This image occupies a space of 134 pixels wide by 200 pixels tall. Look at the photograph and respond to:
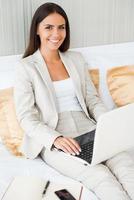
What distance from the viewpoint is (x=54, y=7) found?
1634 mm

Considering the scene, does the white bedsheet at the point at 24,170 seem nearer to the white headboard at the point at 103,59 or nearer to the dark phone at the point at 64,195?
the dark phone at the point at 64,195

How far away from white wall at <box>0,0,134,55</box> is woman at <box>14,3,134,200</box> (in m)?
0.15

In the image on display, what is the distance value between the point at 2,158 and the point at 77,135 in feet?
1.15

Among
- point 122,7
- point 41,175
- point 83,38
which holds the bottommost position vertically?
point 41,175

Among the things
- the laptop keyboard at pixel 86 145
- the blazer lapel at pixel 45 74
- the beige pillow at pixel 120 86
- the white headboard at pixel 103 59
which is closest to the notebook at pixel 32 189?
the laptop keyboard at pixel 86 145

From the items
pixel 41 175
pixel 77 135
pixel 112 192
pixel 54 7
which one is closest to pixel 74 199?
pixel 112 192

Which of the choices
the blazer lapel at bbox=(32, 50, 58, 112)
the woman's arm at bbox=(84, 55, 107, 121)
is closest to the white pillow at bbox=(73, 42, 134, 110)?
the woman's arm at bbox=(84, 55, 107, 121)

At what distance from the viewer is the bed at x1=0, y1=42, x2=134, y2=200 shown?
1397 millimetres

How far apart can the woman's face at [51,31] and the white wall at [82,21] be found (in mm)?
176

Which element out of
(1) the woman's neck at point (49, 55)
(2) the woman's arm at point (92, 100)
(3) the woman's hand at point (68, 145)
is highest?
(1) the woman's neck at point (49, 55)

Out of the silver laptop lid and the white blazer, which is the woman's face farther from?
the silver laptop lid

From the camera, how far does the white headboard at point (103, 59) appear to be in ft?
5.57

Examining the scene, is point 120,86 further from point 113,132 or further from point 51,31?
point 113,132

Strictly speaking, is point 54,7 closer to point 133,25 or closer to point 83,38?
point 83,38
